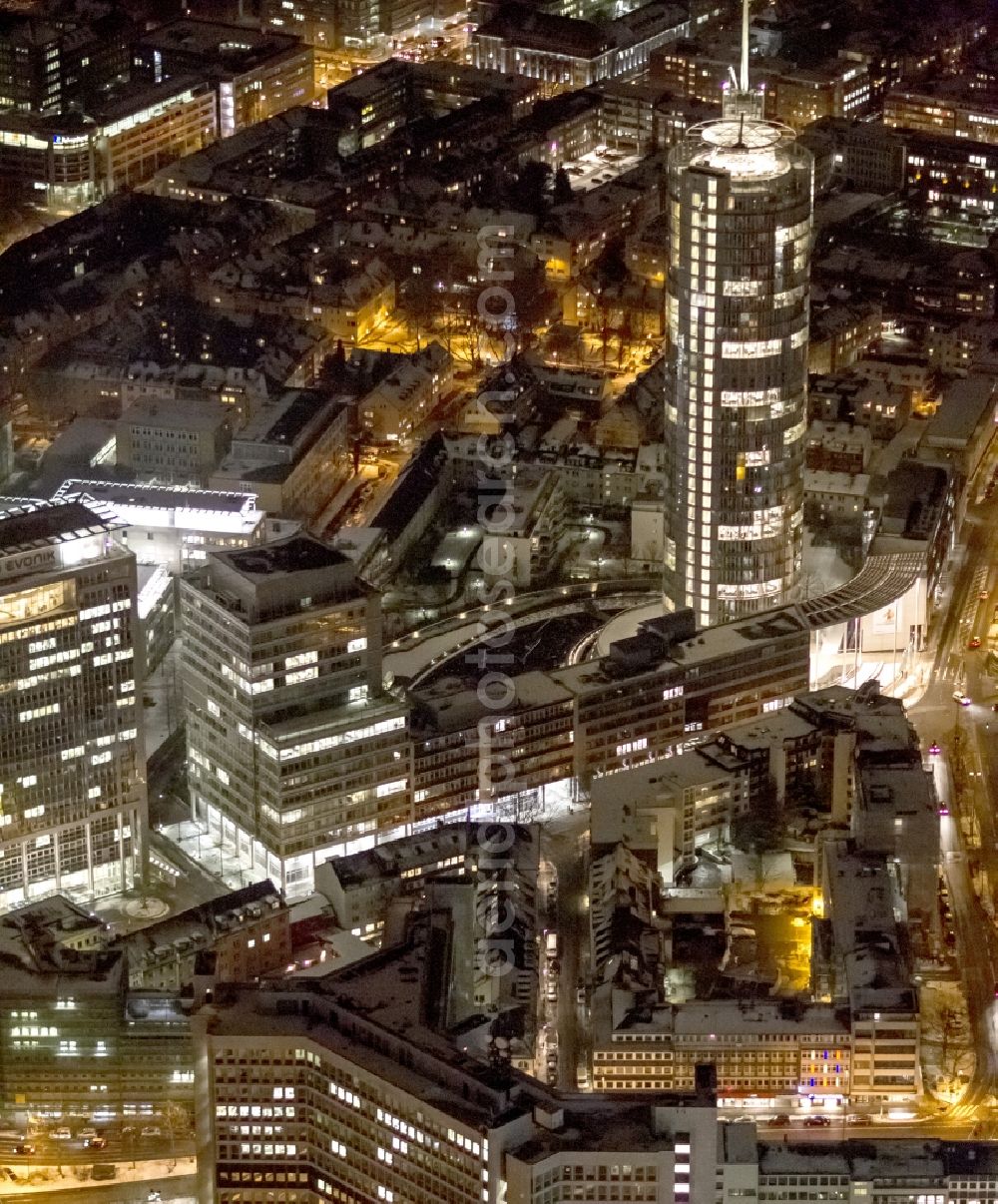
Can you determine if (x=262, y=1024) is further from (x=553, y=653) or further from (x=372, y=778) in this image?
(x=553, y=653)

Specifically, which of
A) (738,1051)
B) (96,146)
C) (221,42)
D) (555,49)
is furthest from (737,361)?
(221,42)

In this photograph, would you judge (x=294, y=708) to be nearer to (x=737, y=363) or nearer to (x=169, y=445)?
(x=737, y=363)

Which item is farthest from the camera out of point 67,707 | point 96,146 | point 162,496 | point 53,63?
point 53,63

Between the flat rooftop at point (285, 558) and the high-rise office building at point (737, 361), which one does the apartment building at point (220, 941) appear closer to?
the flat rooftop at point (285, 558)

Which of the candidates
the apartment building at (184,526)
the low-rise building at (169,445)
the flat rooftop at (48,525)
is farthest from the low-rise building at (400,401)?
the flat rooftop at (48,525)

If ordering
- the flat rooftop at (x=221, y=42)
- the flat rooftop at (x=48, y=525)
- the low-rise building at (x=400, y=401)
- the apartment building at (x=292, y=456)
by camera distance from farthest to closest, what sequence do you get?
the flat rooftop at (x=221, y=42) → the low-rise building at (x=400, y=401) → the apartment building at (x=292, y=456) → the flat rooftop at (x=48, y=525)

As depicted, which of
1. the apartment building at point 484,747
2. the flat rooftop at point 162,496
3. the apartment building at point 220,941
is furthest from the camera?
the flat rooftop at point 162,496
